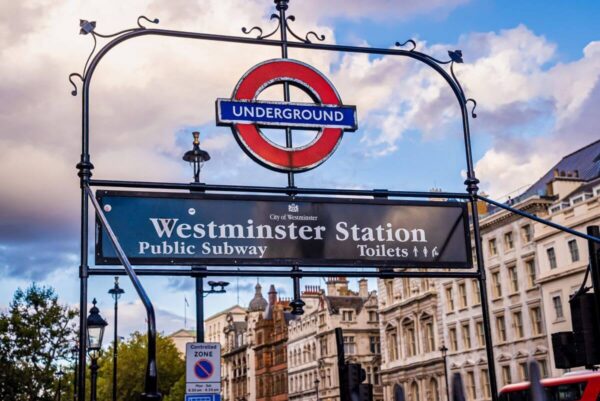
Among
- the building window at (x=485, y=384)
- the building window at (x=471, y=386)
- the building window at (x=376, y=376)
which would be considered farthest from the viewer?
the building window at (x=376, y=376)

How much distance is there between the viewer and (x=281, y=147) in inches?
355

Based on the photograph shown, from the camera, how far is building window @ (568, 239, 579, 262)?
52.8 meters

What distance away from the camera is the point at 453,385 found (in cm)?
581

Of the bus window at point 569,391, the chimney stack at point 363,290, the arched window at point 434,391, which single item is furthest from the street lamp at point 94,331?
the chimney stack at point 363,290

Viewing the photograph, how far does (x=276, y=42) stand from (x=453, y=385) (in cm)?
497

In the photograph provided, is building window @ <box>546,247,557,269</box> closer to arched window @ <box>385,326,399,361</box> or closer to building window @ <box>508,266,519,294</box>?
building window @ <box>508,266,519,294</box>

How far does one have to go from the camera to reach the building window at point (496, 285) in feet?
201

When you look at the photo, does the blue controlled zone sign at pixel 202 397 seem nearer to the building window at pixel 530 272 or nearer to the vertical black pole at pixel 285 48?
the vertical black pole at pixel 285 48

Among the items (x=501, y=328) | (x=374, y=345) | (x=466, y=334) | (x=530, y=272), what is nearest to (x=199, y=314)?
(x=530, y=272)

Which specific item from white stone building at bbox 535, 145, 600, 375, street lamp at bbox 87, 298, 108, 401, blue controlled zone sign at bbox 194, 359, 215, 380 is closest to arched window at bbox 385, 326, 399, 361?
white stone building at bbox 535, 145, 600, 375

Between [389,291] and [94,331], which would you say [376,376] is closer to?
[389,291]

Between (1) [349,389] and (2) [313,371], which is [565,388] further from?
(2) [313,371]

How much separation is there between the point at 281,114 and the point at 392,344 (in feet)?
231

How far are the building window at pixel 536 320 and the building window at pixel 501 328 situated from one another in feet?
12.1
